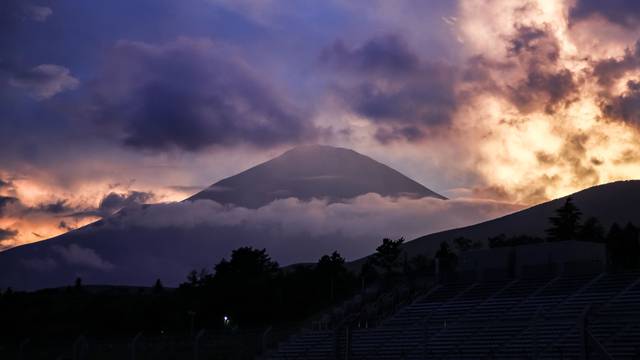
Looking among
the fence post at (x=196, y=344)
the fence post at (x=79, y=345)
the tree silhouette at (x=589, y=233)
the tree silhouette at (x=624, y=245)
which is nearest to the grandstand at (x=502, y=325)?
the fence post at (x=196, y=344)

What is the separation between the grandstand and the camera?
97.4 feet

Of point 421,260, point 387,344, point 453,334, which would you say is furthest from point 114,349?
point 421,260

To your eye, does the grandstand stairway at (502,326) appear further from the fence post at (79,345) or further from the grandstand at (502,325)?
the fence post at (79,345)

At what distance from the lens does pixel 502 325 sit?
106ft

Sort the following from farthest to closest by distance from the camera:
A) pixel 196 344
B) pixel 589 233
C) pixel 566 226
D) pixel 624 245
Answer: pixel 566 226
pixel 589 233
pixel 624 245
pixel 196 344

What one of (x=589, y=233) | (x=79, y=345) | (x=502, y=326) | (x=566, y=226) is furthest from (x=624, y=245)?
(x=79, y=345)

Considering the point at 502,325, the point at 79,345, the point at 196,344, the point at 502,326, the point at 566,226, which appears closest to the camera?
the point at 502,325

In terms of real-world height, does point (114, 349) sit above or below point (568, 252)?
below

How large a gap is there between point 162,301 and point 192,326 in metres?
9.94

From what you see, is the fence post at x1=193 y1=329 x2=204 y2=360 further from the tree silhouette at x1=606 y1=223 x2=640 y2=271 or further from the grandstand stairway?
the tree silhouette at x1=606 y1=223 x2=640 y2=271

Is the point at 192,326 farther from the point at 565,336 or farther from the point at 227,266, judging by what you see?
the point at 565,336

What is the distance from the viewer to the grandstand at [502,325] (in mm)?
29681

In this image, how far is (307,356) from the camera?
3753cm

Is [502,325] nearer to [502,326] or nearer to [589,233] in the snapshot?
[502,326]
